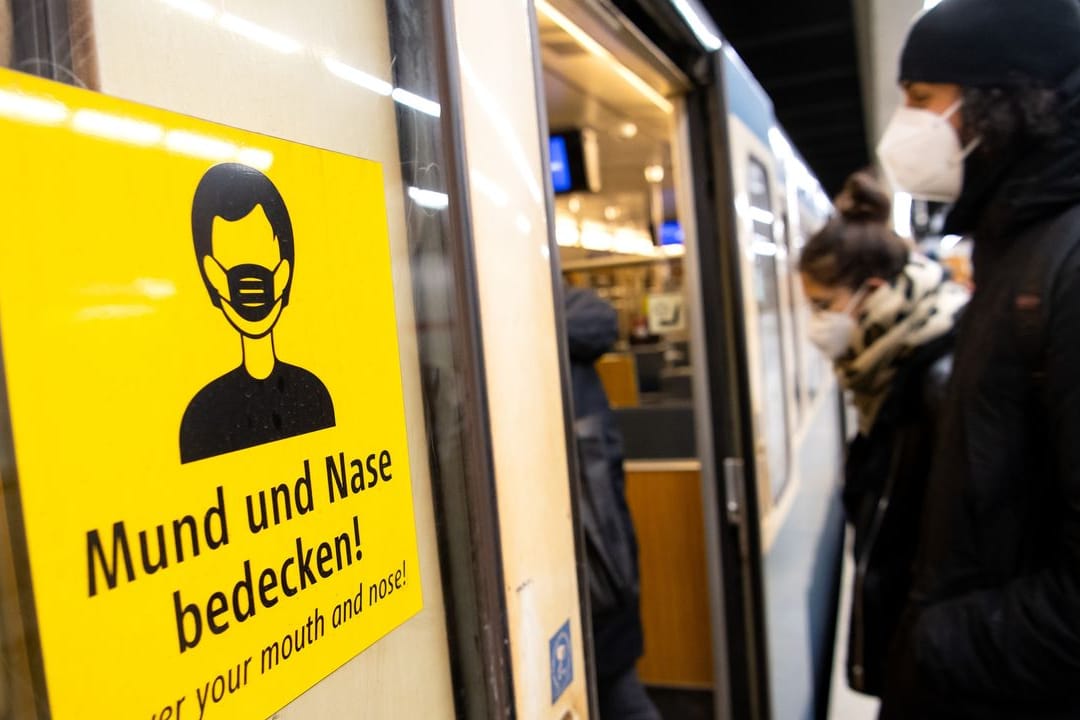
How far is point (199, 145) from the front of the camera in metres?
0.48

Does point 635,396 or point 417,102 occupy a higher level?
point 417,102

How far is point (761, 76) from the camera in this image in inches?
356

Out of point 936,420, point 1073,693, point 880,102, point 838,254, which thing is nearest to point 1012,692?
point 1073,693

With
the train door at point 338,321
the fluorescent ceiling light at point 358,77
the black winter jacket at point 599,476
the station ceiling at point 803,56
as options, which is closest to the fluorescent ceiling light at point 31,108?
the train door at point 338,321

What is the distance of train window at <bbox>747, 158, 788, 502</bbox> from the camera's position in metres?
2.35

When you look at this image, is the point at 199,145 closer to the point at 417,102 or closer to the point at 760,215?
the point at 417,102

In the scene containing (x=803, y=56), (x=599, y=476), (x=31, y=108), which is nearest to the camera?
(x=31, y=108)

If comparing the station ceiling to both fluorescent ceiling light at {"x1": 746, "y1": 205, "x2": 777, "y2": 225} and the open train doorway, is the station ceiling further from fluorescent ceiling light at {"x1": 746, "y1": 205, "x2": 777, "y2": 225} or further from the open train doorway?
fluorescent ceiling light at {"x1": 746, "y1": 205, "x2": 777, "y2": 225}

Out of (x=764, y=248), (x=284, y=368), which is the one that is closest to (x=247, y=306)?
(x=284, y=368)

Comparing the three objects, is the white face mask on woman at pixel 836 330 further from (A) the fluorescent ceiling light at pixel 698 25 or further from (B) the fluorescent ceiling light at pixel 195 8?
(B) the fluorescent ceiling light at pixel 195 8

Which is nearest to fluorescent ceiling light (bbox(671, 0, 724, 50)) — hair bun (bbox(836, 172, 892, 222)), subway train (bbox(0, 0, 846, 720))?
subway train (bbox(0, 0, 846, 720))

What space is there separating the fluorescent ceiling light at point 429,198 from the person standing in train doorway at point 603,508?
3.73ft

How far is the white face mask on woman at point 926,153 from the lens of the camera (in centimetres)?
129

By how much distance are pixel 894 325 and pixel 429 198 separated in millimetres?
1510
